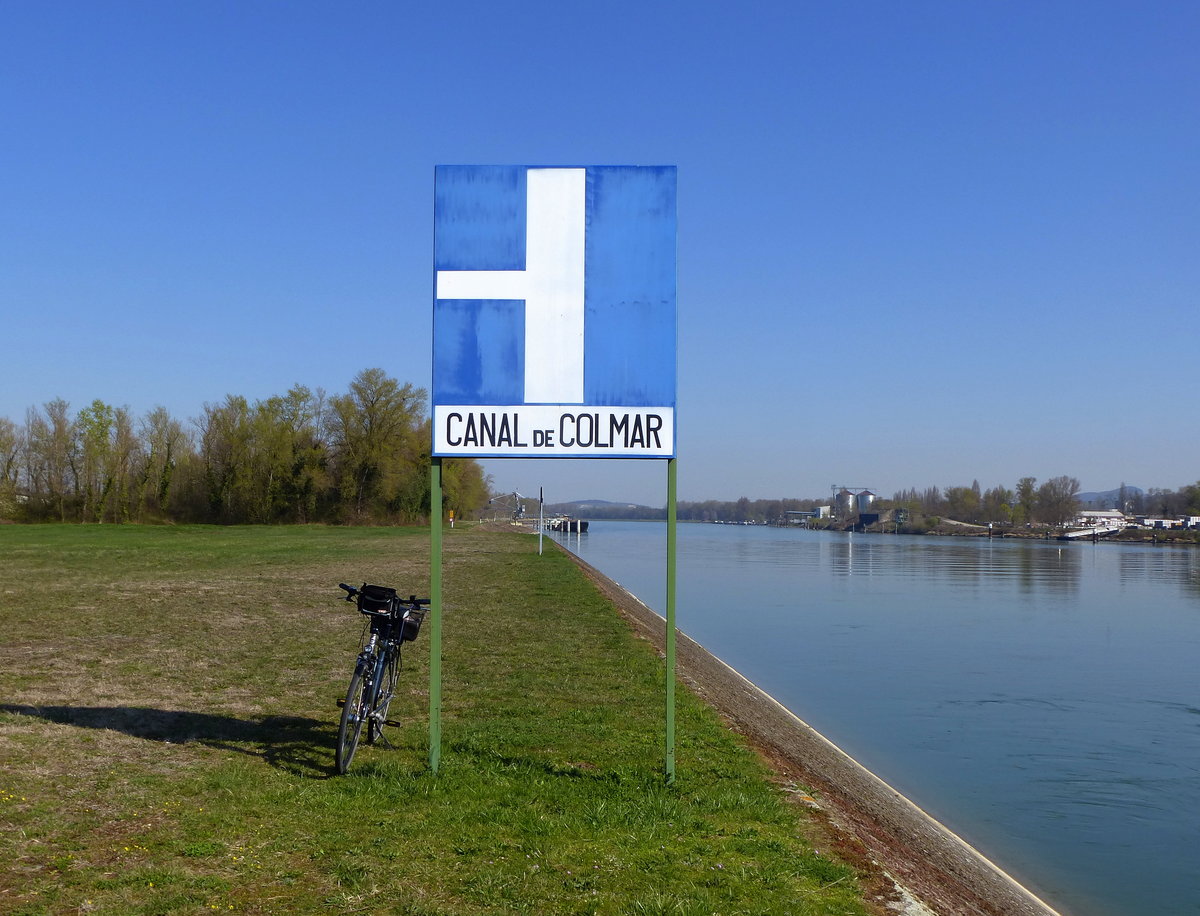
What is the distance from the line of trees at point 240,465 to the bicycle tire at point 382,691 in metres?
70.0

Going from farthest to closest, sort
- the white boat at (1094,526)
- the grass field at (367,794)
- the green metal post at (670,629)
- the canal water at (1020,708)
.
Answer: the white boat at (1094,526) < the canal water at (1020,708) < the green metal post at (670,629) < the grass field at (367,794)

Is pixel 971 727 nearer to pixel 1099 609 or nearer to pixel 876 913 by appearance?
pixel 876 913

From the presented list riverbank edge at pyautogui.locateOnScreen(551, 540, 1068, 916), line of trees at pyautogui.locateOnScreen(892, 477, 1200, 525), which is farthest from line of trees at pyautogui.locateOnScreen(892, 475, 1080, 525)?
riverbank edge at pyautogui.locateOnScreen(551, 540, 1068, 916)

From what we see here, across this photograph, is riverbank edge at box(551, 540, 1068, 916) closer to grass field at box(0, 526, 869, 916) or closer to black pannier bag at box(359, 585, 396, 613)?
grass field at box(0, 526, 869, 916)

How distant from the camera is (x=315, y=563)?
3344 centimetres

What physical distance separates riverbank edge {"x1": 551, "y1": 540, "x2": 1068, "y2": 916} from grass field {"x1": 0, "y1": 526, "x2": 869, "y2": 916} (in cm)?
46

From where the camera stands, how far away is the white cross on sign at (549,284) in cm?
731

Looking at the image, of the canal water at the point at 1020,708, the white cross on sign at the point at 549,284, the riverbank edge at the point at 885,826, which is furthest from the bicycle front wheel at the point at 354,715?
the canal water at the point at 1020,708

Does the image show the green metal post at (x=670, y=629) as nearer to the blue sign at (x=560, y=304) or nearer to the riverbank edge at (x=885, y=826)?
the blue sign at (x=560, y=304)

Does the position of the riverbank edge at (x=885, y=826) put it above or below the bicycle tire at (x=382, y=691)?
below

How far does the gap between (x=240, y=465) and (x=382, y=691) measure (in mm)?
77895

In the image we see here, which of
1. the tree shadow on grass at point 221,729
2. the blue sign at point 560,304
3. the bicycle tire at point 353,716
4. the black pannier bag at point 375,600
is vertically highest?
the blue sign at point 560,304

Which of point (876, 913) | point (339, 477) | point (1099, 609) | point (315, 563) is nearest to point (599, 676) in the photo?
point (876, 913)

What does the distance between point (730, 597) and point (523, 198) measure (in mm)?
29389
